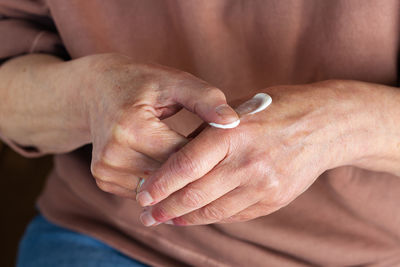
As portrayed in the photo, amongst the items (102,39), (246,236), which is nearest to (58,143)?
(102,39)

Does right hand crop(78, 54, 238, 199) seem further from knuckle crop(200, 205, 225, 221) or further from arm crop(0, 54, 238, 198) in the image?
knuckle crop(200, 205, 225, 221)

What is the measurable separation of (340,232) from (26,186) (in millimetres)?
1149

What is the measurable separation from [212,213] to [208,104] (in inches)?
6.8

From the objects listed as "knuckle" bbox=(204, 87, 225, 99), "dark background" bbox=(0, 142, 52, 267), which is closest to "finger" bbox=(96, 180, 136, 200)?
"knuckle" bbox=(204, 87, 225, 99)

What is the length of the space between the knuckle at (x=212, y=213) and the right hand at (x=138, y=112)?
100 mm

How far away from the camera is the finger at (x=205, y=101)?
529 millimetres

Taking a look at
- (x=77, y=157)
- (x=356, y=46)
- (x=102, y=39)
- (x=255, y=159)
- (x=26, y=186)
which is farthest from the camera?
(x=26, y=186)

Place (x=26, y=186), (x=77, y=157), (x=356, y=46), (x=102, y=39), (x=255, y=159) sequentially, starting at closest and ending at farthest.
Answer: (x=255, y=159) → (x=356, y=46) → (x=102, y=39) → (x=77, y=157) → (x=26, y=186)

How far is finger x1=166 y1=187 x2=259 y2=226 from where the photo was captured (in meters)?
0.58

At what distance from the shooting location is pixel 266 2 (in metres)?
0.68

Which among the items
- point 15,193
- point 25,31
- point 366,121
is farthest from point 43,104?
point 15,193

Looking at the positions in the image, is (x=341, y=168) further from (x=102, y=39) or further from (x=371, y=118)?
(x=102, y=39)

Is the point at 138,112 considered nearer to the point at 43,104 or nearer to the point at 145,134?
→ the point at 145,134

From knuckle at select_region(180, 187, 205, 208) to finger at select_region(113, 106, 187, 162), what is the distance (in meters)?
0.06
